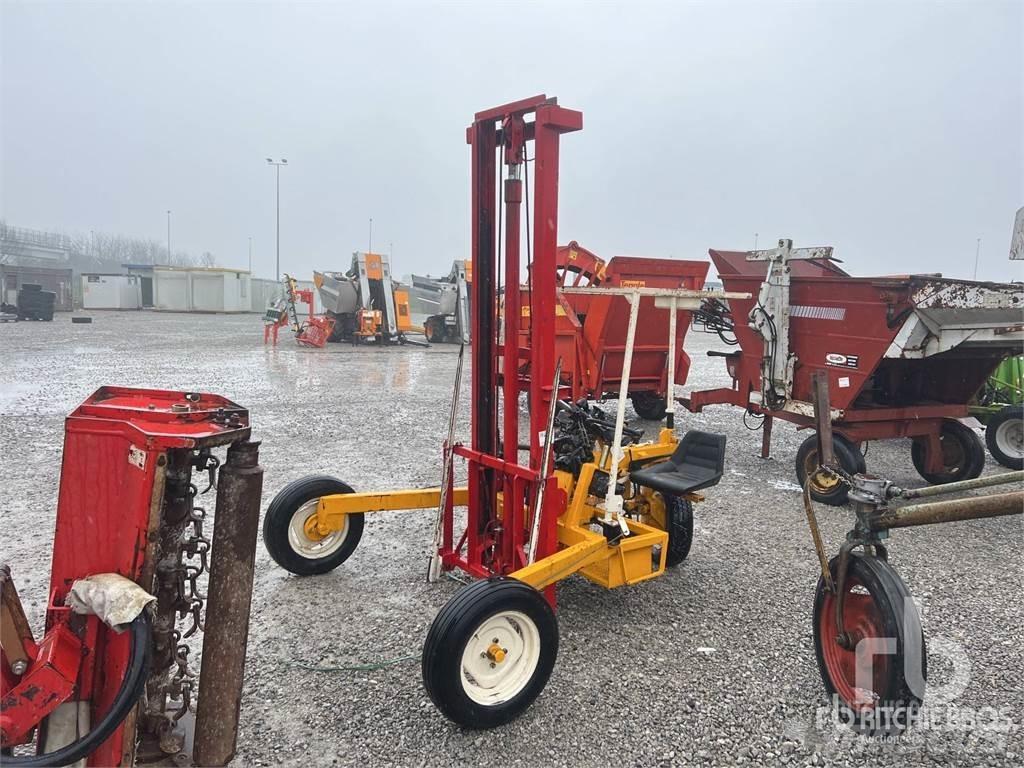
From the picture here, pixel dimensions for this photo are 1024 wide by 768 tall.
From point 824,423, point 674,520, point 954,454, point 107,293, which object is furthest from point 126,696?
point 107,293

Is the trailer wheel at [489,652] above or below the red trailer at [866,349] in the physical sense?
below

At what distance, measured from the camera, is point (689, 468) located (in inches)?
175

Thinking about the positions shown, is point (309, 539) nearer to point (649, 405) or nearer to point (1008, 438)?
point (649, 405)

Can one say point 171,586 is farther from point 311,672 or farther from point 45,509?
point 45,509

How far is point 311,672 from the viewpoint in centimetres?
323

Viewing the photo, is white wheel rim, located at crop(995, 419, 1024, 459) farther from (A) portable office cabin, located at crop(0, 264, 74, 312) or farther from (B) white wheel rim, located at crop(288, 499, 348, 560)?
(A) portable office cabin, located at crop(0, 264, 74, 312)

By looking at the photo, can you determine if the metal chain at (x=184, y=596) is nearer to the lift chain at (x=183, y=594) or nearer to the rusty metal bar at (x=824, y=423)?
the lift chain at (x=183, y=594)

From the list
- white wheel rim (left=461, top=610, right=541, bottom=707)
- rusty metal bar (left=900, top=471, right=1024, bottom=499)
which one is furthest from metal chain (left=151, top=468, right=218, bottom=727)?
rusty metal bar (left=900, top=471, right=1024, bottom=499)

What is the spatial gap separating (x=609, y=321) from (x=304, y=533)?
5474 millimetres

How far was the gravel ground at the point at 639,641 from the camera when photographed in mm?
2805

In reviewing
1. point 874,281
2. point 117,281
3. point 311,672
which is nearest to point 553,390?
point 311,672

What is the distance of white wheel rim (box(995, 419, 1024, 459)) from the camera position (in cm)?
730

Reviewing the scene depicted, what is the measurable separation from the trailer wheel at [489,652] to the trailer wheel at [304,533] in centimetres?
165

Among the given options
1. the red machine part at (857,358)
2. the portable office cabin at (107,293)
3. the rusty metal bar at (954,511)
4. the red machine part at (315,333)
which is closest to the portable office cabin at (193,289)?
the portable office cabin at (107,293)
